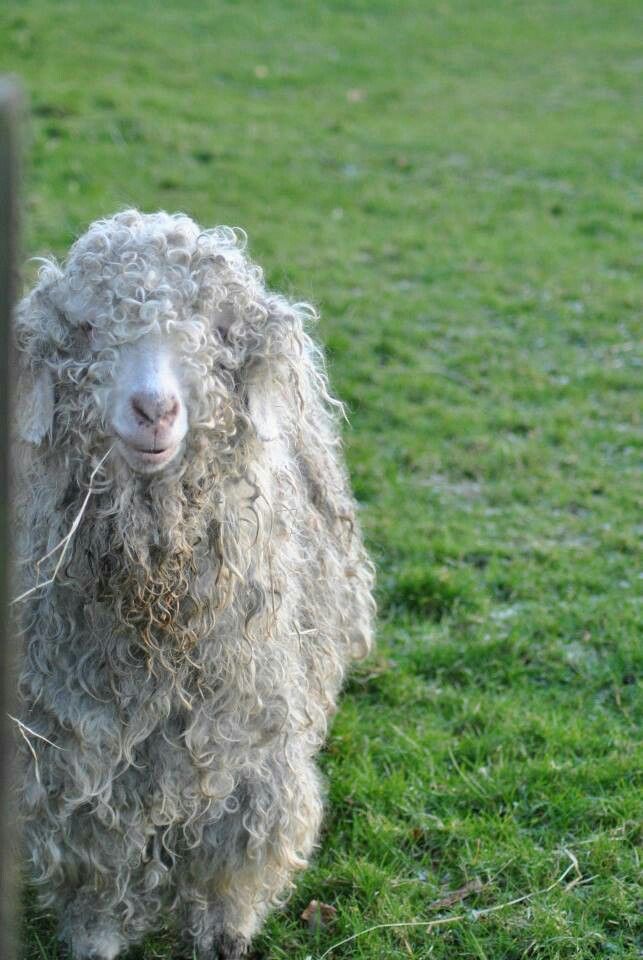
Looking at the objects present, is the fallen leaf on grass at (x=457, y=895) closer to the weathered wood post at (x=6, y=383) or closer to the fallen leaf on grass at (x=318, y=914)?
the fallen leaf on grass at (x=318, y=914)

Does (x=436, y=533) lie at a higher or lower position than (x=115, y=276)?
lower

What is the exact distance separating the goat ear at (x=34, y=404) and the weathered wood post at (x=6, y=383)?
1.23m

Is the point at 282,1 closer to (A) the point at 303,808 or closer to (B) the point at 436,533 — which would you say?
(B) the point at 436,533

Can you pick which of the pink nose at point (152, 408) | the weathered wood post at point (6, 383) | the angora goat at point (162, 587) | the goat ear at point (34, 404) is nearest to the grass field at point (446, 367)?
the angora goat at point (162, 587)

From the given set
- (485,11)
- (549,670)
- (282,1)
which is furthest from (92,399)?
(485,11)

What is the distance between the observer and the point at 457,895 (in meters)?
3.45

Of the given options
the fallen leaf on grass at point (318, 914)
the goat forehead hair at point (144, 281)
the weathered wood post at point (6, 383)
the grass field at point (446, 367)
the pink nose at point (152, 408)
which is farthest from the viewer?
the grass field at point (446, 367)

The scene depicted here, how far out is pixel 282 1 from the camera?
15.0 m

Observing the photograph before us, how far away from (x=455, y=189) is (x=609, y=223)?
4.25 ft

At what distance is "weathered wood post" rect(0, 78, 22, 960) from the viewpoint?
4.03ft

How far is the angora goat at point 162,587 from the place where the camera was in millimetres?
2580

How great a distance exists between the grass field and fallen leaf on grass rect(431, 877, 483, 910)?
15mm

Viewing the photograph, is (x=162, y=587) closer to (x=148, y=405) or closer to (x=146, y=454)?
(x=146, y=454)

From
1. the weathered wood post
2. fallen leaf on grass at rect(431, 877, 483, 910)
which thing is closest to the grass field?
fallen leaf on grass at rect(431, 877, 483, 910)
